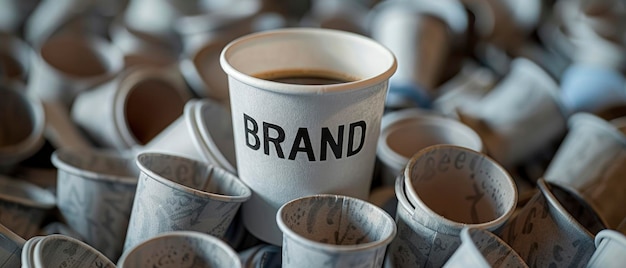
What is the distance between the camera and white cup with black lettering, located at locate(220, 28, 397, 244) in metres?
0.61

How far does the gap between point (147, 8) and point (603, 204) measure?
1099 mm

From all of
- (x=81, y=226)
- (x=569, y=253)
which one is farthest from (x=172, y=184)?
(x=569, y=253)

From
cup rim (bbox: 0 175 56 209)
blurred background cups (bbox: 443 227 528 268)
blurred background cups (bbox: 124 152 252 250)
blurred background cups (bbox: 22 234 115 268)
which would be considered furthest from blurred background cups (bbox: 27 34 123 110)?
blurred background cups (bbox: 443 227 528 268)

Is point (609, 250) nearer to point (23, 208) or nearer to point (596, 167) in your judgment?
point (596, 167)

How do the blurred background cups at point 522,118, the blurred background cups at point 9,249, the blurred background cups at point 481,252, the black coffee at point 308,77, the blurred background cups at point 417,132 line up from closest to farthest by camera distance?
the blurred background cups at point 481,252
the blurred background cups at point 9,249
the black coffee at point 308,77
the blurred background cups at point 417,132
the blurred background cups at point 522,118

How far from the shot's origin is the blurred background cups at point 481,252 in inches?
20.4

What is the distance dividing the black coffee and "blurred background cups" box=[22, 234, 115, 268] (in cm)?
31

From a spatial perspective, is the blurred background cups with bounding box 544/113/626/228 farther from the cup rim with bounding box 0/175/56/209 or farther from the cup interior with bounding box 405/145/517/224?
the cup rim with bounding box 0/175/56/209

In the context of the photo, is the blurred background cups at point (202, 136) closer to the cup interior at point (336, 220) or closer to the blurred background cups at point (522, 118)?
the cup interior at point (336, 220)

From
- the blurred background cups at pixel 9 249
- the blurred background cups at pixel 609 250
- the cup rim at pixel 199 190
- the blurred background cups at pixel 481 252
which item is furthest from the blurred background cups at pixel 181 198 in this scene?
the blurred background cups at pixel 609 250

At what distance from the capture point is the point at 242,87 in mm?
626

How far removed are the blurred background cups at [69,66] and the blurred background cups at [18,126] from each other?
0.06 meters

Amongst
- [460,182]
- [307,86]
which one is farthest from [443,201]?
[307,86]

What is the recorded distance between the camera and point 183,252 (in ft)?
1.93
